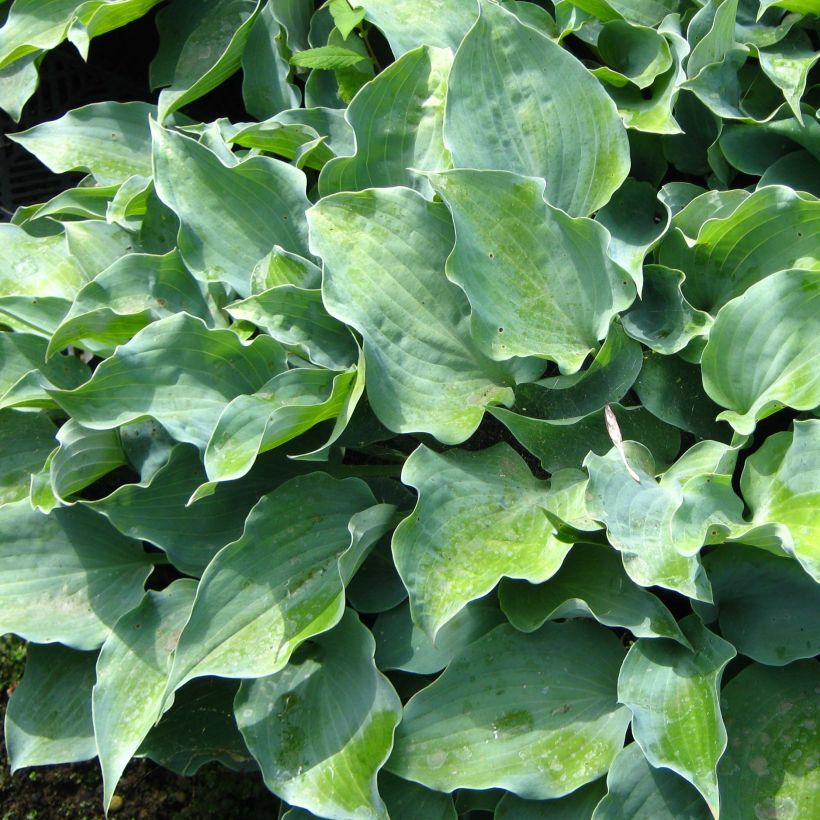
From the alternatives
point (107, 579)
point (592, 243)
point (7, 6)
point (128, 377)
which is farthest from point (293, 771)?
point (7, 6)

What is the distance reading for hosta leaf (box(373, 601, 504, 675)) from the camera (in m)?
1.57

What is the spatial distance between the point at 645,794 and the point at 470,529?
485 millimetres

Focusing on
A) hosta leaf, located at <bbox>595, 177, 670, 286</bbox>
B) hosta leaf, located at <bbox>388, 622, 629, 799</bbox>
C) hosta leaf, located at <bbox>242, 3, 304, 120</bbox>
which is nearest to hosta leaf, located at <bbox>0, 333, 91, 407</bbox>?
hosta leaf, located at <bbox>242, 3, 304, 120</bbox>

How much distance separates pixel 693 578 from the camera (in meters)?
1.30

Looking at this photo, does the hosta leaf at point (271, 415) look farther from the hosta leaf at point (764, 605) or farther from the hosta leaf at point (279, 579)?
the hosta leaf at point (764, 605)

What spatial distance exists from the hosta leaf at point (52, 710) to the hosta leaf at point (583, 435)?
→ 0.96 metres

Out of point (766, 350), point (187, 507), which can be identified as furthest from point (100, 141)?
point (766, 350)

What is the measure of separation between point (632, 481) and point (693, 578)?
0.58 feet

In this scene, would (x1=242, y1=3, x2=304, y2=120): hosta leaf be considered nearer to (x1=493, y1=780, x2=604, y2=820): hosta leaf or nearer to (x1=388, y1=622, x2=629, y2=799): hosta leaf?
(x1=388, y1=622, x2=629, y2=799): hosta leaf

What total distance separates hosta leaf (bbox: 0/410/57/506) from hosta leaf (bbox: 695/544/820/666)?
1.33 metres

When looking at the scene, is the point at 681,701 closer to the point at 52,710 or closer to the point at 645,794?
the point at 645,794

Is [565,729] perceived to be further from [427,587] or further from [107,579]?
[107,579]

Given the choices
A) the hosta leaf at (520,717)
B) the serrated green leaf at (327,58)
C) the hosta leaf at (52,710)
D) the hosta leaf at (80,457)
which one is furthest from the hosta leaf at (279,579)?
the serrated green leaf at (327,58)

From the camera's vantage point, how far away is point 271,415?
1.42 m
